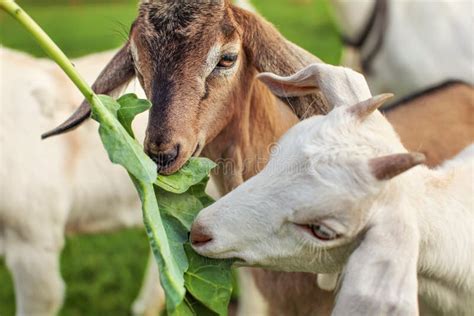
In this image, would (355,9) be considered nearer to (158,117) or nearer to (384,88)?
(384,88)

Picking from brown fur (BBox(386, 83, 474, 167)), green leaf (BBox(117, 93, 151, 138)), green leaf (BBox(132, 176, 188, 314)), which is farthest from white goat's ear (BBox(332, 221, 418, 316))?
brown fur (BBox(386, 83, 474, 167))

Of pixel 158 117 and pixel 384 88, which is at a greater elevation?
pixel 158 117

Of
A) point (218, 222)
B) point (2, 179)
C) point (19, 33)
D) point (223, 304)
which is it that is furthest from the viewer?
point (19, 33)

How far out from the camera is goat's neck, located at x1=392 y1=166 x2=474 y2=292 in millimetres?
2416

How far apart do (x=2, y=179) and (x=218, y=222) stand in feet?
6.90

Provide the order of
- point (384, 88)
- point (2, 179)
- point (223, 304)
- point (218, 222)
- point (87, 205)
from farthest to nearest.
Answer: point (384, 88)
point (87, 205)
point (2, 179)
point (223, 304)
point (218, 222)

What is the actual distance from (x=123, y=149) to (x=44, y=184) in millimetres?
1985

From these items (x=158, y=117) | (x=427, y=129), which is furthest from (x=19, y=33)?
(x=158, y=117)

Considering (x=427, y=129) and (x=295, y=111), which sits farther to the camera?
(x=427, y=129)

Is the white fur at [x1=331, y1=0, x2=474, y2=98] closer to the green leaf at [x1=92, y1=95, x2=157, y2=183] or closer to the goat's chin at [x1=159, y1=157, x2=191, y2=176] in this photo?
the goat's chin at [x1=159, y1=157, x2=191, y2=176]

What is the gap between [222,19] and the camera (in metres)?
2.82

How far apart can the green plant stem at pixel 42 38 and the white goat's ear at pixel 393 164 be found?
31.0 inches

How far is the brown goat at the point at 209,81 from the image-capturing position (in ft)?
8.75

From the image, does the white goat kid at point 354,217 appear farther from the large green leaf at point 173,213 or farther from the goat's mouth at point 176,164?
the goat's mouth at point 176,164
